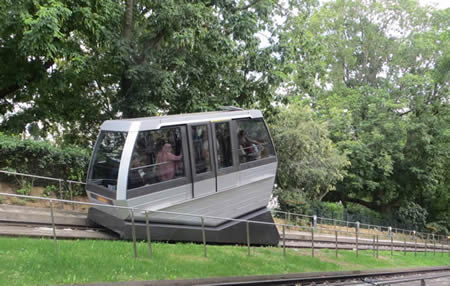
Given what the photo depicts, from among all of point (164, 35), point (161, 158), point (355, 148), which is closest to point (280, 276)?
point (161, 158)

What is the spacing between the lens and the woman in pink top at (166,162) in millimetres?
8594

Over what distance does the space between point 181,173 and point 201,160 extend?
69cm

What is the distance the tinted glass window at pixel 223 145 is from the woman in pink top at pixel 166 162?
1.35 metres

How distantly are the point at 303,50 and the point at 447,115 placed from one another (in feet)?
63.3

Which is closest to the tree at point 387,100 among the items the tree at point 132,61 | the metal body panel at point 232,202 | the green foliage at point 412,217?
the green foliage at point 412,217

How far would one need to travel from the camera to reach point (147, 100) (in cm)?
1302

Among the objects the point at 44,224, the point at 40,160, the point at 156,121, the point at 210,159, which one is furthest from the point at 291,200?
the point at 44,224

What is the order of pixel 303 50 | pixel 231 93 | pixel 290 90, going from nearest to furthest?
1. pixel 231 93
2. pixel 303 50
3. pixel 290 90

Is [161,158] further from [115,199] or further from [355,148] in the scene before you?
[355,148]

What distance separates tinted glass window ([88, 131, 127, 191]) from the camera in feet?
27.1

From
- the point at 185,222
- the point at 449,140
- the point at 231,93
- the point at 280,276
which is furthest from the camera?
the point at 449,140

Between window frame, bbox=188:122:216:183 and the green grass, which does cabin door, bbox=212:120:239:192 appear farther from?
the green grass

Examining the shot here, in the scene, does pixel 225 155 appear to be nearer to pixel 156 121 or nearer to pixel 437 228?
pixel 156 121

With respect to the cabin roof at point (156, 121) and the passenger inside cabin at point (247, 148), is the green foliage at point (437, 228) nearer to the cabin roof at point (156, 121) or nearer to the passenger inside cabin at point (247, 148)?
the passenger inside cabin at point (247, 148)
